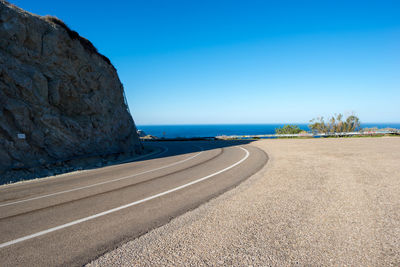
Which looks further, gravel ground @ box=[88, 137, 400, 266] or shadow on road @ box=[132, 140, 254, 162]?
shadow on road @ box=[132, 140, 254, 162]

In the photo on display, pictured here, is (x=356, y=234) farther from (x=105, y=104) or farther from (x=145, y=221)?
(x=105, y=104)

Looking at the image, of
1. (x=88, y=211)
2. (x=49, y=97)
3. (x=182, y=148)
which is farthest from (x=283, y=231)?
(x=182, y=148)

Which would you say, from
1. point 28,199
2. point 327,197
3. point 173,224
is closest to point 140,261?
point 173,224

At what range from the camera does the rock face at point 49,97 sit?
11180 millimetres

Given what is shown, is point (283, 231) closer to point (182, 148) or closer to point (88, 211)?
point (88, 211)

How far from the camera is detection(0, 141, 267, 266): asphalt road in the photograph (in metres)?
3.56

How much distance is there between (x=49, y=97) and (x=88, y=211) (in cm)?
1151

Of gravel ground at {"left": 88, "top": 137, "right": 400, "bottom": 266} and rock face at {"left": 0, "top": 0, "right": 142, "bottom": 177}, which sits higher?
rock face at {"left": 0, "top": 0, "right": 142, "bottom": 177}

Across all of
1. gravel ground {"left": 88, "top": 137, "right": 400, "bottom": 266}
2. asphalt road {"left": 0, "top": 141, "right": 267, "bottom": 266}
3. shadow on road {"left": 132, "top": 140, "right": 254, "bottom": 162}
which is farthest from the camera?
shadow on road {"left": 132, "top": 140, "right": 254, "bottom": 162}

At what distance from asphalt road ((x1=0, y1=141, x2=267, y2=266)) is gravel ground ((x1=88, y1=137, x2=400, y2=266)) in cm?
48

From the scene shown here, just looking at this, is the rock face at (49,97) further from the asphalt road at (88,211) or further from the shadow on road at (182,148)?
the asphalt road at (88,211)

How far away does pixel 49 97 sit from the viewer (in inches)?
523

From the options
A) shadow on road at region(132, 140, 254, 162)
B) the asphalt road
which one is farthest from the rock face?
the asphalt road

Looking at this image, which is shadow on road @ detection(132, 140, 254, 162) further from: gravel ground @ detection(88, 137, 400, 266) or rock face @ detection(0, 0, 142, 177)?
gravel ground @ detection(88, 137, 400, 266)
